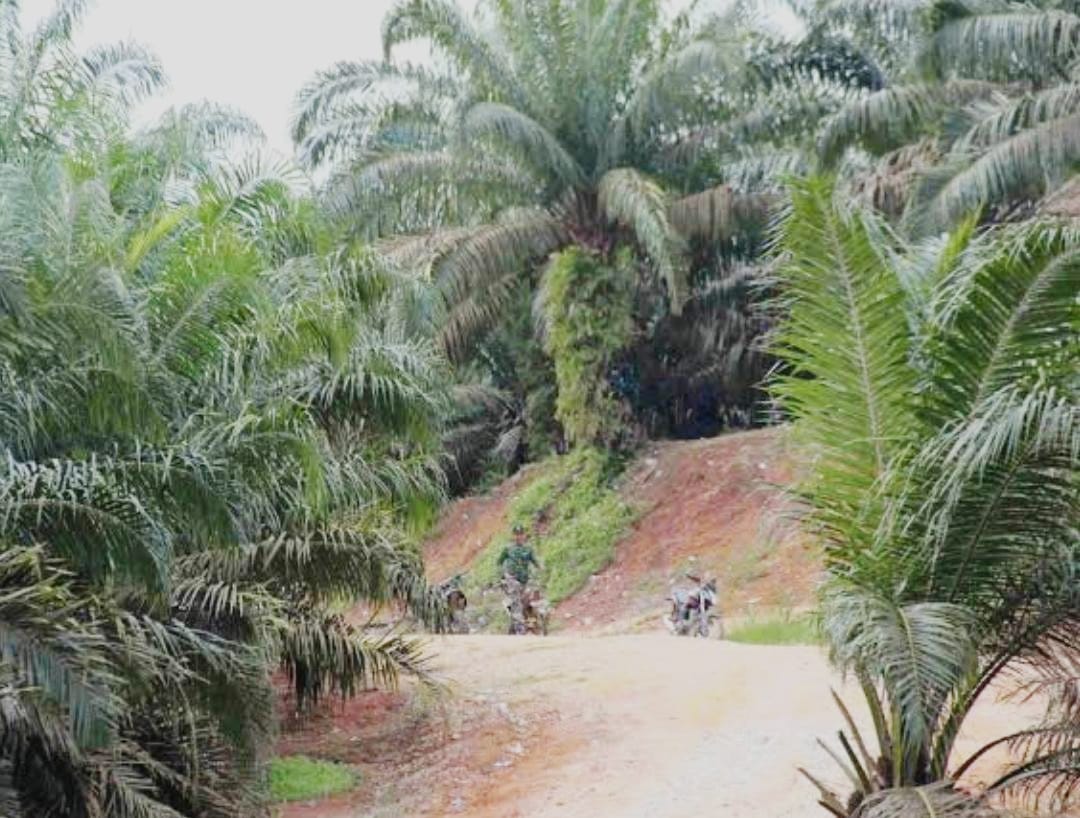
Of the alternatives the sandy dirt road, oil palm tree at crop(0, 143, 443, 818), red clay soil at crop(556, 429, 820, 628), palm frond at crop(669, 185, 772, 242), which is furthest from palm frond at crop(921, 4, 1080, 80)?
oil palm tree at crop(0, 143, 443, 818)

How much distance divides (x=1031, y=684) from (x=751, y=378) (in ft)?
62.3

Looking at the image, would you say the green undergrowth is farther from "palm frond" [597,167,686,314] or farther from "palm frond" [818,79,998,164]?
"palm frond" [818,79,998,164]

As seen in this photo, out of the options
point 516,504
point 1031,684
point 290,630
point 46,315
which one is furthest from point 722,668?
point 516,504

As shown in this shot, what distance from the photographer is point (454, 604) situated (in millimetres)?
16438

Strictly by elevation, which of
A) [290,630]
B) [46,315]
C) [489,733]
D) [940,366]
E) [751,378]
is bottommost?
[489,733]

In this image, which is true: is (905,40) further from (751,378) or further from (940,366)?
(940,366)

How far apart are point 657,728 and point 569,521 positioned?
1217 centimetres

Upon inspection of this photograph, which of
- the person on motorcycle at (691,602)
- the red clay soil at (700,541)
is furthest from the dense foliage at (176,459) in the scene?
the red clay soil at (700,541)

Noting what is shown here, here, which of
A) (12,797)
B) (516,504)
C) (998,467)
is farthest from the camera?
(516,504)

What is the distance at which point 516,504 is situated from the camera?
24922 millimetres

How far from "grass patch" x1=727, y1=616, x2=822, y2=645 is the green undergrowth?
5070 mm

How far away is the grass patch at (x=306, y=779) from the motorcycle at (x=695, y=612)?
5.97 metres

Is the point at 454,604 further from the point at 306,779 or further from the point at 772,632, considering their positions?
the point at 306,779

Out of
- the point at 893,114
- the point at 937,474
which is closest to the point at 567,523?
the point at 893,114
